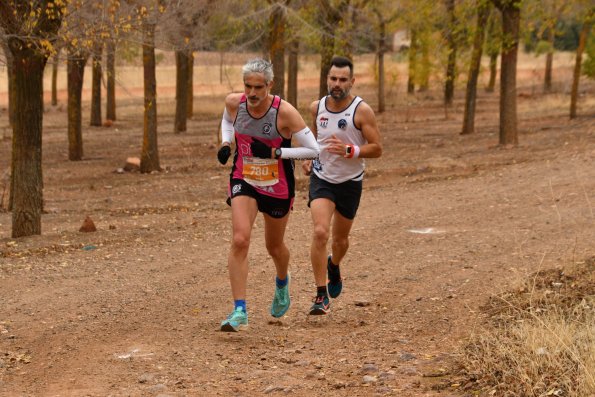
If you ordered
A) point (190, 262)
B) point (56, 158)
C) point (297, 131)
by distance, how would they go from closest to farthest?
point (297, 131) → point (190, 262) → point (56, 158)

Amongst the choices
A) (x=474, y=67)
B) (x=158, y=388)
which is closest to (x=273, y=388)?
(x=158, y=388)

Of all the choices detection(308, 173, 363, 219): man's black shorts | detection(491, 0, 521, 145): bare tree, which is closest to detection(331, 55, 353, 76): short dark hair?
detection(308, 173, 363, 219): man's black shorts

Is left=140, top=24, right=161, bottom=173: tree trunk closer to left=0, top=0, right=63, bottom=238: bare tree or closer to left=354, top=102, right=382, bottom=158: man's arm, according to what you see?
left=0, top=0, right=63, bottom=238: bare tree

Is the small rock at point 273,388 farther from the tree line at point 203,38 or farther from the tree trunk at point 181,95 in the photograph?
the tree trunk at point 181,95

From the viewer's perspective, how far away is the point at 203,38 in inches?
883

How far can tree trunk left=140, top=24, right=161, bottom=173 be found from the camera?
65.9 ft

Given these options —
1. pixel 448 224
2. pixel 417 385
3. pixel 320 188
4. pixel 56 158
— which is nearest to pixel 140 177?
pixel 56 158

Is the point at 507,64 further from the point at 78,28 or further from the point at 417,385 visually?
the point at 417,385

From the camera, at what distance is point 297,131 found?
7.39m

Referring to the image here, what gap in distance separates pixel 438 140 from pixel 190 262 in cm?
1662

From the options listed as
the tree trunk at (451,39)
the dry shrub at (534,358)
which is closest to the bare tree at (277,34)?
the tree trunk at (451,39)

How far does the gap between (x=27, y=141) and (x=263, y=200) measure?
20.6 ft

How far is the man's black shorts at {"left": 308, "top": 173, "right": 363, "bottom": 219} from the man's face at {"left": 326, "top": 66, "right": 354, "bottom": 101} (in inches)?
27.8

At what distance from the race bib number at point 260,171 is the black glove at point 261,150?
0.09 m
